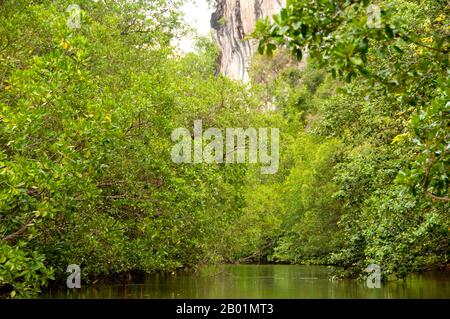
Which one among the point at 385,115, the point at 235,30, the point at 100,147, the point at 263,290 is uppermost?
the point at 235,30

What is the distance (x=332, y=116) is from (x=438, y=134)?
35.0ft

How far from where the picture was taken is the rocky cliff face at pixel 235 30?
183ft

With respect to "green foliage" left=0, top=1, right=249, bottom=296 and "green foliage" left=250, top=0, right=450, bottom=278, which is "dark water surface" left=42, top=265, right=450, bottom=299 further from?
"green foliage" left=250, top=0, right=450, bottom=278

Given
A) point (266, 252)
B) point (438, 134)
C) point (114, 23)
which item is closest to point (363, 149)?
point (114, 23)

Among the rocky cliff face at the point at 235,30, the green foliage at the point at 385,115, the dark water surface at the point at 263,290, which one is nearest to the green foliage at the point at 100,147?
the dark water surface at the point at 263,290

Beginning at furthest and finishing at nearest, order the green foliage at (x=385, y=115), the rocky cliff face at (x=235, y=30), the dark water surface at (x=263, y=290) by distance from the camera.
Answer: the rocky cliff face at (x=235, y=30)
the dark water surface at (x=263, y=290)
the green foliage at (x=385, y=115)

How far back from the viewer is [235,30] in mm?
58531

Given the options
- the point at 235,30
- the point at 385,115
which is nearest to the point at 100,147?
the point at 385,115

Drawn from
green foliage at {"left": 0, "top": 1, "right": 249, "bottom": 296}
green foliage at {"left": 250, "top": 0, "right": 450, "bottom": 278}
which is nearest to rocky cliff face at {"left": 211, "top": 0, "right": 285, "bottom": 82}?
green foliage at {"left": 0, "top": 1, "right": 249, "bottom": 296}

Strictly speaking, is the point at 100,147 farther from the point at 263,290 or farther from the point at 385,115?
the point at 263,290

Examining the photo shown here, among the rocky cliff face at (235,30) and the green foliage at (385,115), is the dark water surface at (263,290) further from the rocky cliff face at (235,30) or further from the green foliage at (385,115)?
the rocky cliff face at (235,30)

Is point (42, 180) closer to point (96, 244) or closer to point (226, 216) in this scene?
point (96, 244)

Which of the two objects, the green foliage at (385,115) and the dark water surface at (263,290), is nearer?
the green foliage at (385,115)

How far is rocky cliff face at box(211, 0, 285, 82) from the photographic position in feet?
183
